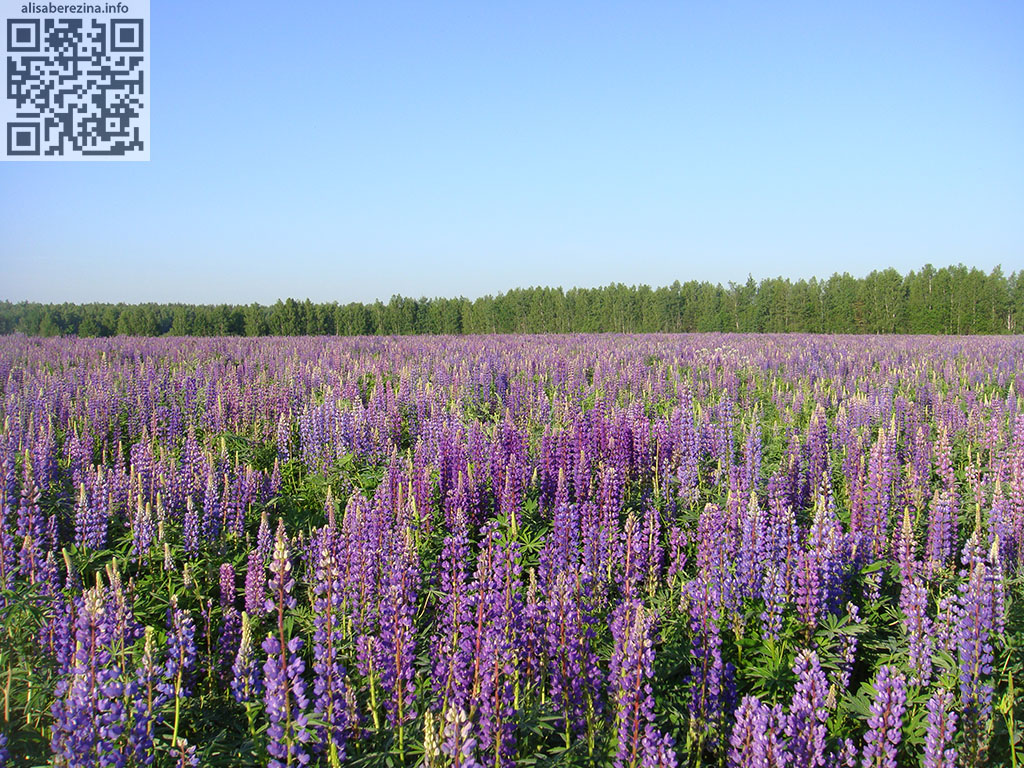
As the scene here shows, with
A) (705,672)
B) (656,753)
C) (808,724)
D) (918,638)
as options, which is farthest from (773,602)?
(656,753)

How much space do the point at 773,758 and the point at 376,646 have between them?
4.78 ft

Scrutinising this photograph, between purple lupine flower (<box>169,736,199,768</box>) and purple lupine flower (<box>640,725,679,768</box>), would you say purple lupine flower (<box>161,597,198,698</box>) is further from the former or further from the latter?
purple lupine flower (<box>640,725,679,768</box>)

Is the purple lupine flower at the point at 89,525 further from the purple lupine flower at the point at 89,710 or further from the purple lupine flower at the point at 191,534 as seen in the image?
the purple lupine flower at the point at 89,710

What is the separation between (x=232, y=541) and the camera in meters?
4.55

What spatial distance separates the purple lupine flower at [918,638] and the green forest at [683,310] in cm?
4585

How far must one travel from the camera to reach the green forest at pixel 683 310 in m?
51.1

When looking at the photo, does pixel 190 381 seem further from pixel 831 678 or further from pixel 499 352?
pixel 831 678

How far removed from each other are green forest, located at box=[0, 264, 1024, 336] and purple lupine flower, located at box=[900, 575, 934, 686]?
45847 mm

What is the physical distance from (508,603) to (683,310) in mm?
64339

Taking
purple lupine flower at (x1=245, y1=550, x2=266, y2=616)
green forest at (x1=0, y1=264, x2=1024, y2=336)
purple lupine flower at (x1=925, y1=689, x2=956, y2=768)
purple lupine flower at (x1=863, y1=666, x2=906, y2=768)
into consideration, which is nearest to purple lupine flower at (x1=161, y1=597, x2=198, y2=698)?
purple lupine flower at (x1=245, y1=550, x2=266, y2=616)

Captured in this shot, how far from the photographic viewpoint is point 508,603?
2477 millimetres

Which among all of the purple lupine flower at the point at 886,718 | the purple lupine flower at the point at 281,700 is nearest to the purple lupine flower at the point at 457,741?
the purple lupine flower at the point at 281,700

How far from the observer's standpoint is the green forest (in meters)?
51.1

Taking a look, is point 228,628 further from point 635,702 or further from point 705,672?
point 705,672
